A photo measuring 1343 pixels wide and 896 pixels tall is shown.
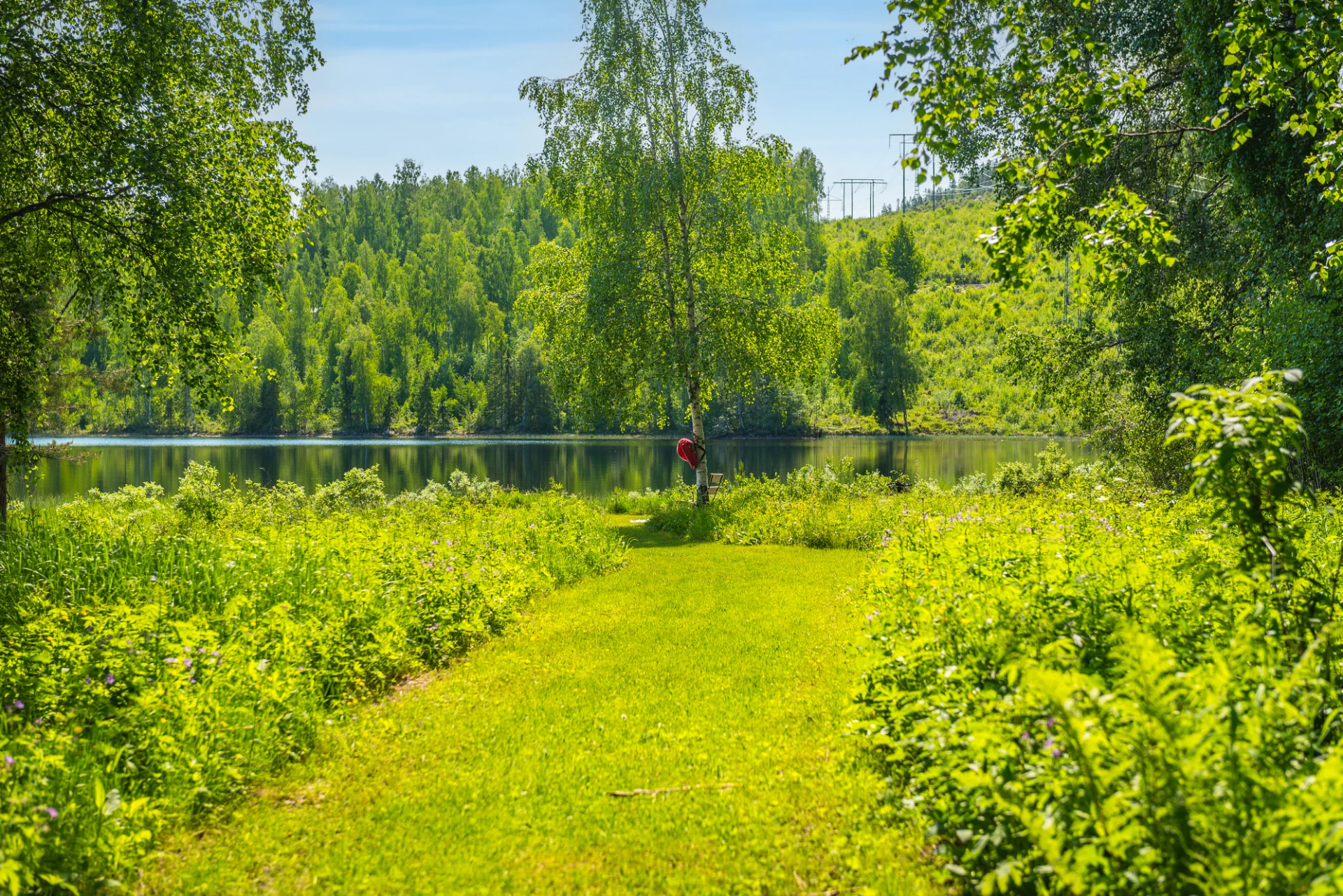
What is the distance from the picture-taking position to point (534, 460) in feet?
169

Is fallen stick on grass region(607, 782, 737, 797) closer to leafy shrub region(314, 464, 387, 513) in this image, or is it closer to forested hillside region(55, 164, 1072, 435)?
leafy shrub region(314, 464, 387, 513)

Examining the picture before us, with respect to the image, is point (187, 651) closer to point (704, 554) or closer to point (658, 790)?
point (658, 790)

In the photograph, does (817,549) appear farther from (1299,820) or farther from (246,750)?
(1299,820)

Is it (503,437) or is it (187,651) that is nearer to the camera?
(187,651)

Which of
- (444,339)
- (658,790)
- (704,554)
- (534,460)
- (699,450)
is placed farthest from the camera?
(444,339)

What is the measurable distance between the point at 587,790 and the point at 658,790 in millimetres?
453

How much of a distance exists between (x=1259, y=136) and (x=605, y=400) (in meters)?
14.1

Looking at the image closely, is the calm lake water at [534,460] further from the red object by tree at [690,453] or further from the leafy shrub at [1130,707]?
the leafy shrub at [1130,707]

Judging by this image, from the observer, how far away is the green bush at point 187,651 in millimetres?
3865

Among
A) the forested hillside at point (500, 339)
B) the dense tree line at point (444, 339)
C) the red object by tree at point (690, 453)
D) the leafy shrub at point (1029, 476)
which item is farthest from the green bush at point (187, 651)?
the dense tree line at point (444, 339)

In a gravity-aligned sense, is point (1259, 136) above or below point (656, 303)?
above

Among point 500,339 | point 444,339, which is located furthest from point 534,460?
point 444,339

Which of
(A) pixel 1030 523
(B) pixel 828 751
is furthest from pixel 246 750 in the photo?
(A) pixel 1030 523

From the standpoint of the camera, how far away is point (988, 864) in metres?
3.60
